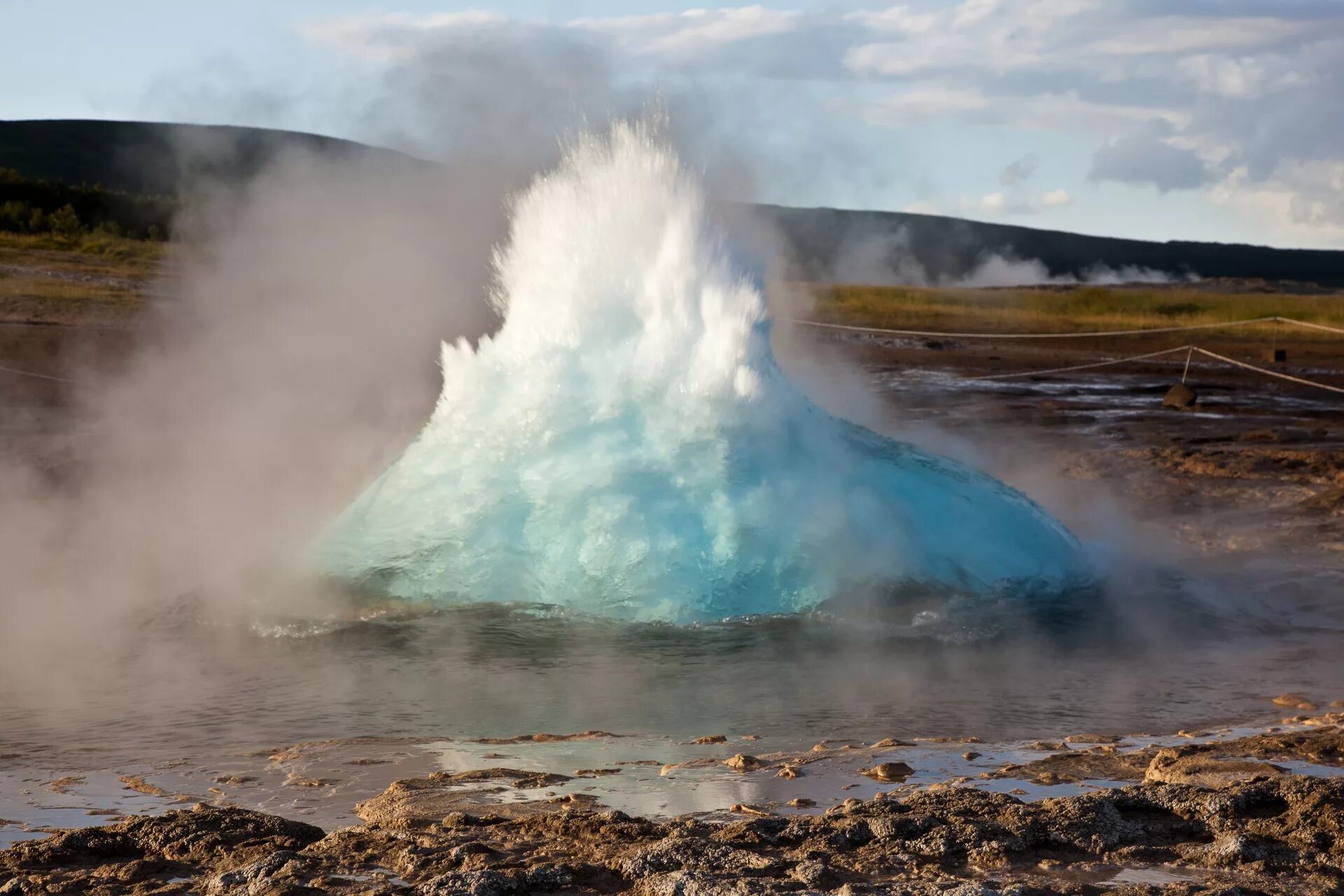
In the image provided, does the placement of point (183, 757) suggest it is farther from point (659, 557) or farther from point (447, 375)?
point (447, 375)

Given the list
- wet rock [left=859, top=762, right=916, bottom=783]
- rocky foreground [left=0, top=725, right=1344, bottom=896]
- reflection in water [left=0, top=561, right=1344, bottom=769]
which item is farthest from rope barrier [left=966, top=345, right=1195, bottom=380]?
rocky foreground [left=0, top=725, right=1344, bottom=896]

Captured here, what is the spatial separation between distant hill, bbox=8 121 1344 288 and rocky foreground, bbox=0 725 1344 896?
72.2 feet

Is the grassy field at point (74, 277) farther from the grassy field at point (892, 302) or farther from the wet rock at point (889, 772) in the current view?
the wet rock at point (889, 772)

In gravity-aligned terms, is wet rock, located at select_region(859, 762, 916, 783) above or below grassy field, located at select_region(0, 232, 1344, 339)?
below

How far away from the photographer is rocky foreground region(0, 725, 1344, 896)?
309cm

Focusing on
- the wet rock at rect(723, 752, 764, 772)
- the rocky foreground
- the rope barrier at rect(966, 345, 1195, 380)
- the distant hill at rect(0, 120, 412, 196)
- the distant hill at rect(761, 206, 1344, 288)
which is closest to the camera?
the rocky foreground

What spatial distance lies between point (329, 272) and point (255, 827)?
36.1 feet

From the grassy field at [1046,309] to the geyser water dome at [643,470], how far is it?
1818cm

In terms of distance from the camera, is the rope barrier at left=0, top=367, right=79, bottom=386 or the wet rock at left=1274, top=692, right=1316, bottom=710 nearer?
the wet rock at left=1274, top=692, right=1316, bottom=710

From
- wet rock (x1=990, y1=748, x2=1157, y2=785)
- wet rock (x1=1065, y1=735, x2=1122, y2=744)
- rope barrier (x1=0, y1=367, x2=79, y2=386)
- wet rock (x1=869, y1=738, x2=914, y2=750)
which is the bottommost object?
wet rock (x1=869, y1=738, x2=914, y2=750)

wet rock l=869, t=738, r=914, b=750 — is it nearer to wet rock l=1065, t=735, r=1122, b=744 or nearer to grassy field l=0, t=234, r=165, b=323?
wet rock l=1065, t=735, r=1122, b=744

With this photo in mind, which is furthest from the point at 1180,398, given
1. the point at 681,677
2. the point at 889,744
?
the point at 889,744

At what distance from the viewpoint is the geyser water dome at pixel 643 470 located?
652 centimetres

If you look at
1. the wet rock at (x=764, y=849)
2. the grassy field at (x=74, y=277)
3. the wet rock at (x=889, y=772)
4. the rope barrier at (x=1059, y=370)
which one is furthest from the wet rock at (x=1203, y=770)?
the grassy field at (x=74, y=277)
